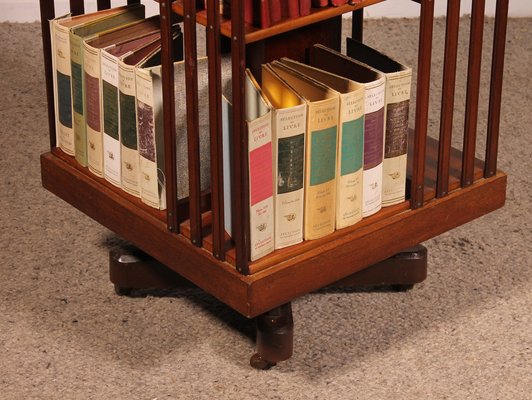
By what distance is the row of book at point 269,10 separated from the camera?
6.00 ft

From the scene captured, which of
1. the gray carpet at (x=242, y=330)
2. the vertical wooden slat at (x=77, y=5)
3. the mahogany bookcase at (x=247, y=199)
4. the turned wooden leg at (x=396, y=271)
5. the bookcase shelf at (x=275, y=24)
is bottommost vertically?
the gray carpet at (x=242, y=330)

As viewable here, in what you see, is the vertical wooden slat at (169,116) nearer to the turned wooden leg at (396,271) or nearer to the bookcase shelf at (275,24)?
the bookcase shelf at (275,24)

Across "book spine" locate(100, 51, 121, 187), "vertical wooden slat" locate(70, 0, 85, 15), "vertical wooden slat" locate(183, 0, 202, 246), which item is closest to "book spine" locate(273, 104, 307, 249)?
"vertical wooden slat" locate(183, 0, 202, 246)

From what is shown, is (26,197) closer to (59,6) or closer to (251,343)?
(251,343)

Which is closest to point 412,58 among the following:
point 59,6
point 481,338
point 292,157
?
point 59,6

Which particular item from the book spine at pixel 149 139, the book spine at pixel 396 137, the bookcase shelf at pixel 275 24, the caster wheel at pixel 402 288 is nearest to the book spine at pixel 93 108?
the book spine at pixel 149 139

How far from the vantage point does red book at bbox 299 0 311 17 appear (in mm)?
1881

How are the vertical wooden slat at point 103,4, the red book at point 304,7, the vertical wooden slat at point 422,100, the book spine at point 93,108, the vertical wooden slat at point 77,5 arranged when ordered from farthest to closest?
the vertical wooden slat at point 103,4 → the vertical wooden slat at point 77,5 → the book spine at point 93,108 → the vertical wooden slat at point 422,100 → the red book at point 304,7

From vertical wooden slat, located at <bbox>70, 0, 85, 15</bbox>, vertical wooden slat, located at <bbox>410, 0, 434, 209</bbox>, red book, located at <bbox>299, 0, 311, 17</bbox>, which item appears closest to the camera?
red book, located at <bbox>299, 0, 311, 17</bbox>

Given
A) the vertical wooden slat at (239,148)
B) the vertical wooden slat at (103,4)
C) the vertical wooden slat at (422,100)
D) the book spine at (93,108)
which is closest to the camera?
the vertical wooden slat at (239,148)

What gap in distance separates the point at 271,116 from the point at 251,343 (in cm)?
53

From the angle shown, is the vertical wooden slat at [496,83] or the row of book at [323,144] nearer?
the row of book at [323,144]

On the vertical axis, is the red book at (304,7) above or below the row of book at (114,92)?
above

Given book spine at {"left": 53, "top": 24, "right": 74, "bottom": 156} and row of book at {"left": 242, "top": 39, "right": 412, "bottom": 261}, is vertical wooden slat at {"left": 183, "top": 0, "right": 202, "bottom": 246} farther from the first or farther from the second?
book spine at {"left": 53, "top": 24, "right": 74, "bottom": 156}
